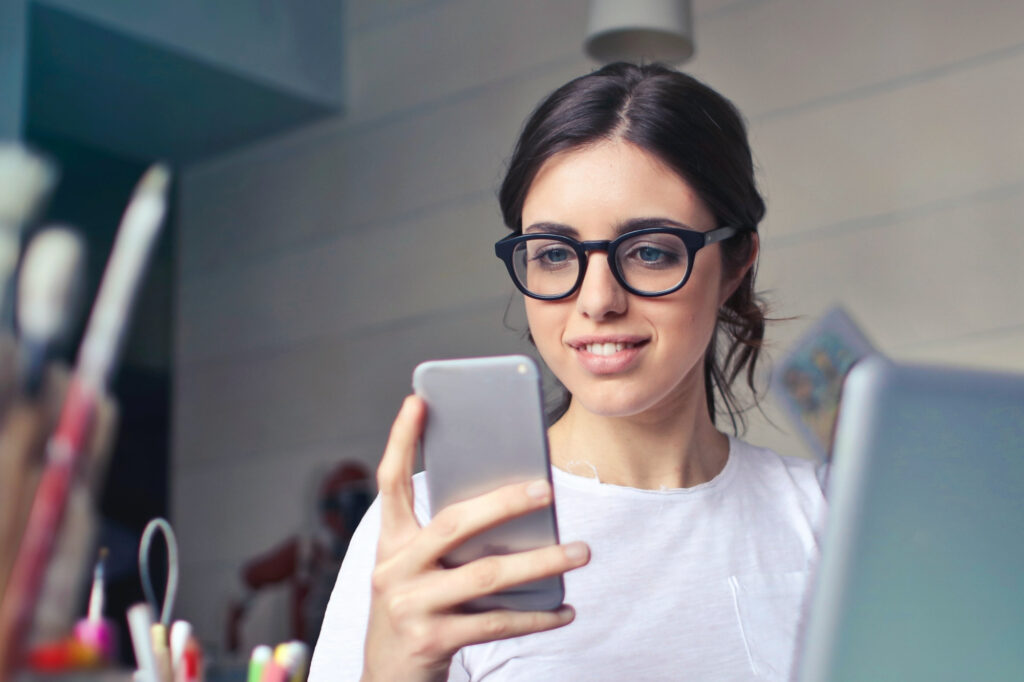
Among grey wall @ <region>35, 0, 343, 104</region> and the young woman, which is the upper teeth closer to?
the young woman

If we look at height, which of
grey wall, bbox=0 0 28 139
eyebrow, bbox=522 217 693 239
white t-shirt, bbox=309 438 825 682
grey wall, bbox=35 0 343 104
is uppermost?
grey wall, bbox=35 0 343 104

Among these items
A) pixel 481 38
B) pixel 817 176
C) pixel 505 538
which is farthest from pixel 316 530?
pixel 505 538

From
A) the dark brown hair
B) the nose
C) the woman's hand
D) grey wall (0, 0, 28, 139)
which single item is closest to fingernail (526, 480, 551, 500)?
the woman's hand

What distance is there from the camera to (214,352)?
3516 millimetres

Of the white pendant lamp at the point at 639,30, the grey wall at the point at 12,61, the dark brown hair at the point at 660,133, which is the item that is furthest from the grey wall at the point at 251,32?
the dark brown hair at the point at 660,133

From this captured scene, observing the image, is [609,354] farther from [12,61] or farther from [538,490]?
[12,61]

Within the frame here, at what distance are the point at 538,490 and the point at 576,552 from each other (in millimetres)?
45

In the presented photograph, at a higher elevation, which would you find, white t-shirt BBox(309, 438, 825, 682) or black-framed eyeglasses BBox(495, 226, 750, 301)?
black-framed eyeglasses BBox(495, 226, 750, 301)

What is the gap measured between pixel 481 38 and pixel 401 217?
0.58m

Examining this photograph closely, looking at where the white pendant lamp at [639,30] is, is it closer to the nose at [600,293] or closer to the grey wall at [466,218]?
the grey wall at [466,218]

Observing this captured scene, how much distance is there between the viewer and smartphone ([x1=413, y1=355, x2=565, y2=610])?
2.24 feet

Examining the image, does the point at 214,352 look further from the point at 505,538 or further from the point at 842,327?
the point at 505,538

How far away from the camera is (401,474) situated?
68 centimetres

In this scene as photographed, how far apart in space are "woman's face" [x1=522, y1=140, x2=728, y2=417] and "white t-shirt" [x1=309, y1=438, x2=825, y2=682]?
116 millimetres
